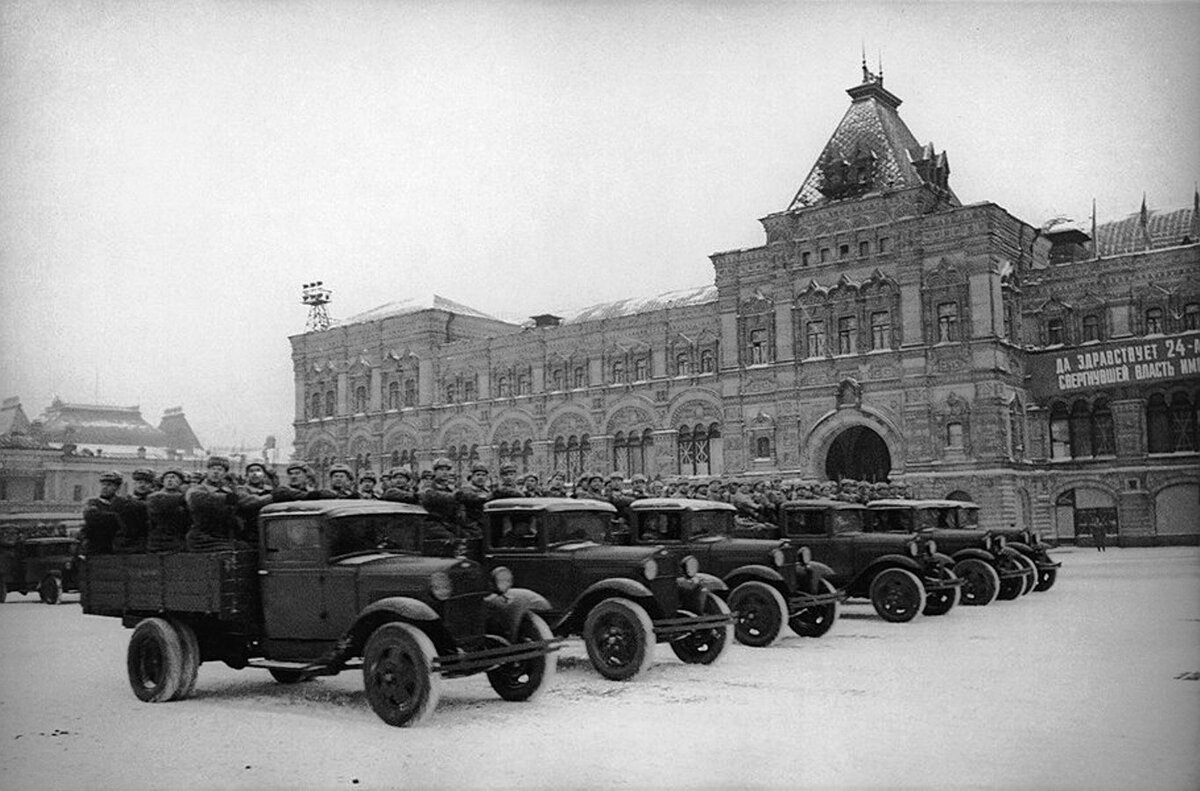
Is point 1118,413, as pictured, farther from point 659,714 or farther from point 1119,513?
point 659,714

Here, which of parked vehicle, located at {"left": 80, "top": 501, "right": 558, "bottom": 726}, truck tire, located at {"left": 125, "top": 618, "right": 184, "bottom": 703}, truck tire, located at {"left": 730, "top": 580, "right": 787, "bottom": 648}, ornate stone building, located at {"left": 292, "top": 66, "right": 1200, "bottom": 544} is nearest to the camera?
parked vehicle, located at {"left": 80, "top": 501, "right": 558, "bottom": 726}

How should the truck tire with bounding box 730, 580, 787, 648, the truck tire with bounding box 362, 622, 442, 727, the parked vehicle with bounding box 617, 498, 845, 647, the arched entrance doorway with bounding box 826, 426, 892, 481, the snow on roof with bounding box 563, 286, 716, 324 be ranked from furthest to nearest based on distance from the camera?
the snow on roof with bounding box 563, 286, 716, 324, the arched entrance doorway with bounding box 826, 426, 892, 481, the parked vehicle with bounding box 617, 498, 845, 647, the truck tire with bounding box 730, 580, 787, 648, the truck tire with bounding box 362, 622, 442, 727

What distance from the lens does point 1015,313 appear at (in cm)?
2492

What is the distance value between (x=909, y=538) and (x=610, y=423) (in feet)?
62.5

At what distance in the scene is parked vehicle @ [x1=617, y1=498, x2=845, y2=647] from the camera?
34.7ft

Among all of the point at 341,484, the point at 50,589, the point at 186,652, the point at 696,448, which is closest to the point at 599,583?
the point at 341,484

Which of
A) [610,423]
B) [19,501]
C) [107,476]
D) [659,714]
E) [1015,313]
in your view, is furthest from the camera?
[610,423]

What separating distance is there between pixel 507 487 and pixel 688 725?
3.82 m

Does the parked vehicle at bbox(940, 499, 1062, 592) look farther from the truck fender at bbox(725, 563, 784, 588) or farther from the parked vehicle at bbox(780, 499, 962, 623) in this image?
the truck fender at bbox(725, 563, 784, 588)

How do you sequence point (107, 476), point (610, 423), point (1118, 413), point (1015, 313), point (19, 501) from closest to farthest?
point (107, 476), point (19, 501), point (1118, 413), point (1015, 313), point (610, 423)

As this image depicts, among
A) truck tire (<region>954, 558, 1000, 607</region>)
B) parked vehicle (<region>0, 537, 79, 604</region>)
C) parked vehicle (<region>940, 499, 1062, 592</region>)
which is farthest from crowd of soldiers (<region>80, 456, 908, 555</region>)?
parked vehicle (<region>940, 499, 1062, 592</region>)

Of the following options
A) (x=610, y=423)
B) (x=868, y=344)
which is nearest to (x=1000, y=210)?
(x=868, y=344)

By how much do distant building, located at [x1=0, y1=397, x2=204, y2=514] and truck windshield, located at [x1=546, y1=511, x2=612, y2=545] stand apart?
3.27 meters

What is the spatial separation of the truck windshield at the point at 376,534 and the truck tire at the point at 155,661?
1500mm
